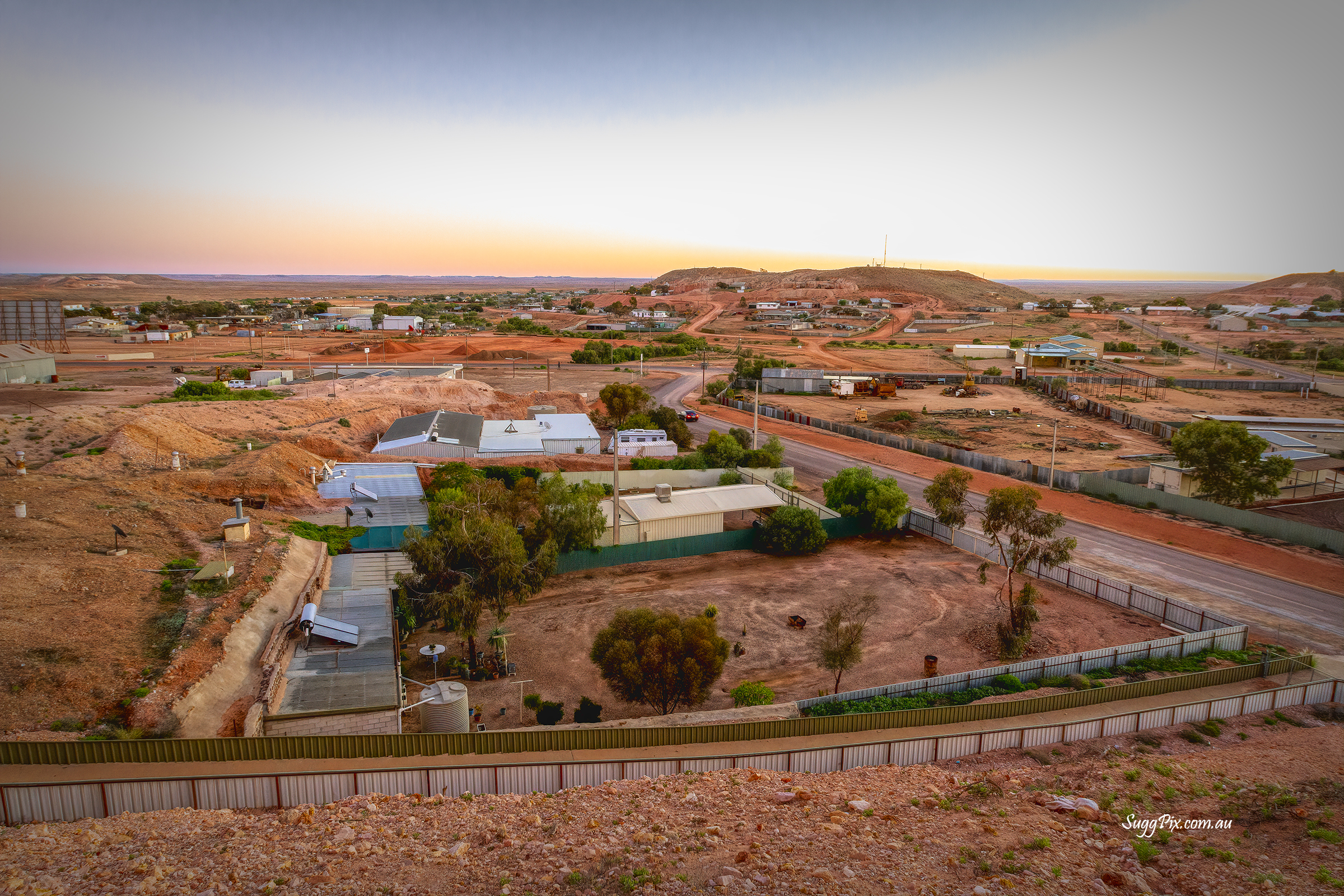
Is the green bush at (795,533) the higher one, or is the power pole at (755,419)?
the power pole at (755,419)

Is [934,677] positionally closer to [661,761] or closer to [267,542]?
[661,761]

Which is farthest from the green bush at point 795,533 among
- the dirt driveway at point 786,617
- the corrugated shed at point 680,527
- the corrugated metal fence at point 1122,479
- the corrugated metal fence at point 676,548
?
the corrugated metal fence at point 1122,479

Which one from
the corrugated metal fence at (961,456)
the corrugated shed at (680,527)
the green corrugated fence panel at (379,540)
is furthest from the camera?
the corrugated metal fence at (961,456)

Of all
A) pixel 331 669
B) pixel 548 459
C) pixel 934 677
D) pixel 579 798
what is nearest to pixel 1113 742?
pixel 934 677

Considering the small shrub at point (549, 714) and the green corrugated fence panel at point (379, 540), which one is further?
the green corrugated fence panel at point (379, 540)

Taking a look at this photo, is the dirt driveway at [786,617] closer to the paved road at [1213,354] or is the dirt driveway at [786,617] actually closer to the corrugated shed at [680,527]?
the corrugated shed at [680,527]

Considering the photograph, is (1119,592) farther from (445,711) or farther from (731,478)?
(445,711)
